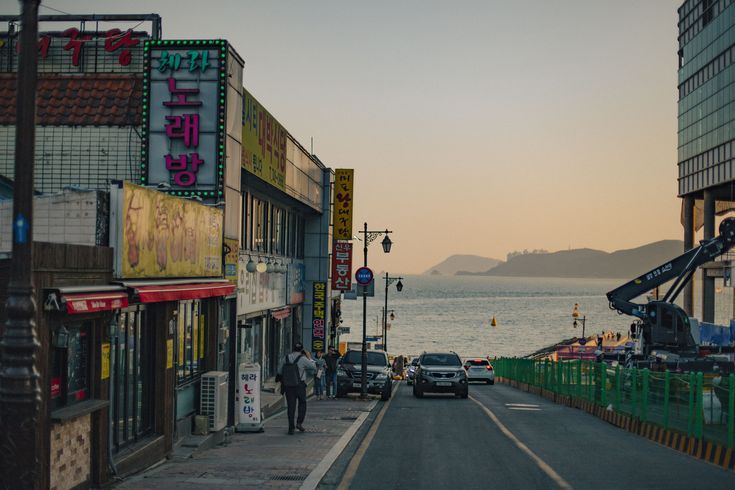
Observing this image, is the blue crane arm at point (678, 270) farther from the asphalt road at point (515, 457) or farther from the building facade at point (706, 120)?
the building facade at point (706, 120)

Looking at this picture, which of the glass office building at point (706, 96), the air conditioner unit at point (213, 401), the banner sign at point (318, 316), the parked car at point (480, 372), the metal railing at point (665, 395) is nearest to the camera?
the metal railing at point (665, 395)

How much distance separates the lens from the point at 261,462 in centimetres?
1469

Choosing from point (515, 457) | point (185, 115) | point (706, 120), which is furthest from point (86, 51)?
point (706, 120)

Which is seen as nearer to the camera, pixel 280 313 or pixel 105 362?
pixel 105 362

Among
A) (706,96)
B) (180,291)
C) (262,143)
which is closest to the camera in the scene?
(180,291)

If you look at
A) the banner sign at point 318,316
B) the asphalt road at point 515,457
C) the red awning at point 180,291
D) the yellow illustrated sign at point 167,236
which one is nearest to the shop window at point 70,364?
the red awning at point 180,291

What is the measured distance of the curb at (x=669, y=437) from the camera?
16.0 metres

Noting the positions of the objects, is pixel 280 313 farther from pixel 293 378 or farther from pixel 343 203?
pixel 293 378

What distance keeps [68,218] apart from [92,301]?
6.62 ft

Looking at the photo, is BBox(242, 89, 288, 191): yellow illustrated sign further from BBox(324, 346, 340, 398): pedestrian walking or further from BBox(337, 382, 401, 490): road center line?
BBox(324, 346, 340, 398): pedestrian walking

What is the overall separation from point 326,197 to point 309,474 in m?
28.9

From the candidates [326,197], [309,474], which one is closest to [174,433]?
[309,474]

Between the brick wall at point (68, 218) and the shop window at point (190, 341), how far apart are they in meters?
4.87

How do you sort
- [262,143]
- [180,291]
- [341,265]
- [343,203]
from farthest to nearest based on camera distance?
[341,265] → [343,203] → [262,143] → [180,291]
